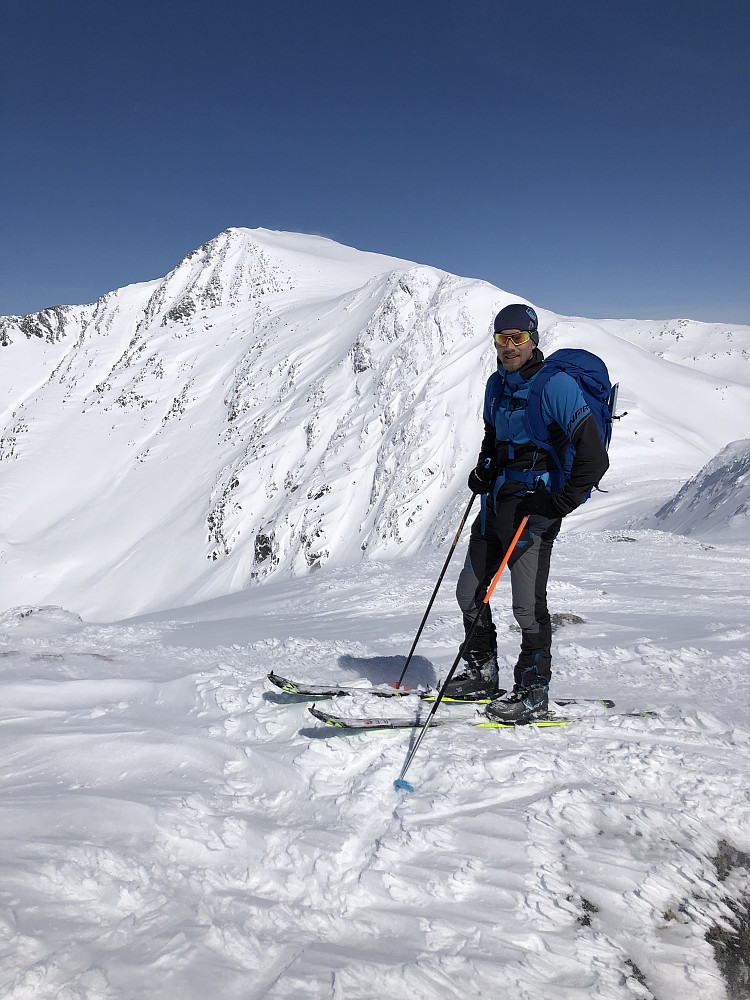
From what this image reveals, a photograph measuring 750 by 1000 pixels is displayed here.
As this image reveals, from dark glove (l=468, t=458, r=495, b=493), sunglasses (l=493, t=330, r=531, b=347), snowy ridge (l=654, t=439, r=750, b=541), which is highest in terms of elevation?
sunglasses (l=493, t=330, r=531, b=347)

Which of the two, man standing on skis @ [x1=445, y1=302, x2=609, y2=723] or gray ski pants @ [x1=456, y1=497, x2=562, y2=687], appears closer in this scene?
man standing on skis @ [x1=445, y1=302, x2=609, y2=723]

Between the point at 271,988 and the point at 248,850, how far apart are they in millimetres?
843

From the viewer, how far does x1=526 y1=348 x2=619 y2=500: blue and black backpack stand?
4.17 meters

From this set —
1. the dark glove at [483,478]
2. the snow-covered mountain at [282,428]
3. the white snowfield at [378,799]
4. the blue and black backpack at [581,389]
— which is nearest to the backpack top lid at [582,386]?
the blue and black backpack at [581,389]

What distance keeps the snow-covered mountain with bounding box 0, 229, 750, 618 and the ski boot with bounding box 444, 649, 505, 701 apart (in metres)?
15.8

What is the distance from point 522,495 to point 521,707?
62.4 inches

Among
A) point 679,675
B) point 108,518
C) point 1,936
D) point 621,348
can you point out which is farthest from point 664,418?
point 108,518

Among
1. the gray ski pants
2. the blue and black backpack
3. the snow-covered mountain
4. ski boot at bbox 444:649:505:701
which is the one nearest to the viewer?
the blue and black backpack

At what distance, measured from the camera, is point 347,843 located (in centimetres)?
308

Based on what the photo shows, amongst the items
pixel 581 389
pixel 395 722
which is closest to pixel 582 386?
A: pixel 581 389

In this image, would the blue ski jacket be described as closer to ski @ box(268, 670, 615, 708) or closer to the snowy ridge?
ski @ box(268, 670, 615, 708)

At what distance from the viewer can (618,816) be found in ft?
10.6

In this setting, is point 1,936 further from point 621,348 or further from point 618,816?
point 621,348

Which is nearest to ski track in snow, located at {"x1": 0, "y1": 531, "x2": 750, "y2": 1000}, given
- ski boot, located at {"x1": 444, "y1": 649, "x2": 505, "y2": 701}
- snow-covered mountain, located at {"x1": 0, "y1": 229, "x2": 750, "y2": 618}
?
ski boot, located at {"x1": 444, "y1": 649, "x2": 505, "y2": 701}
